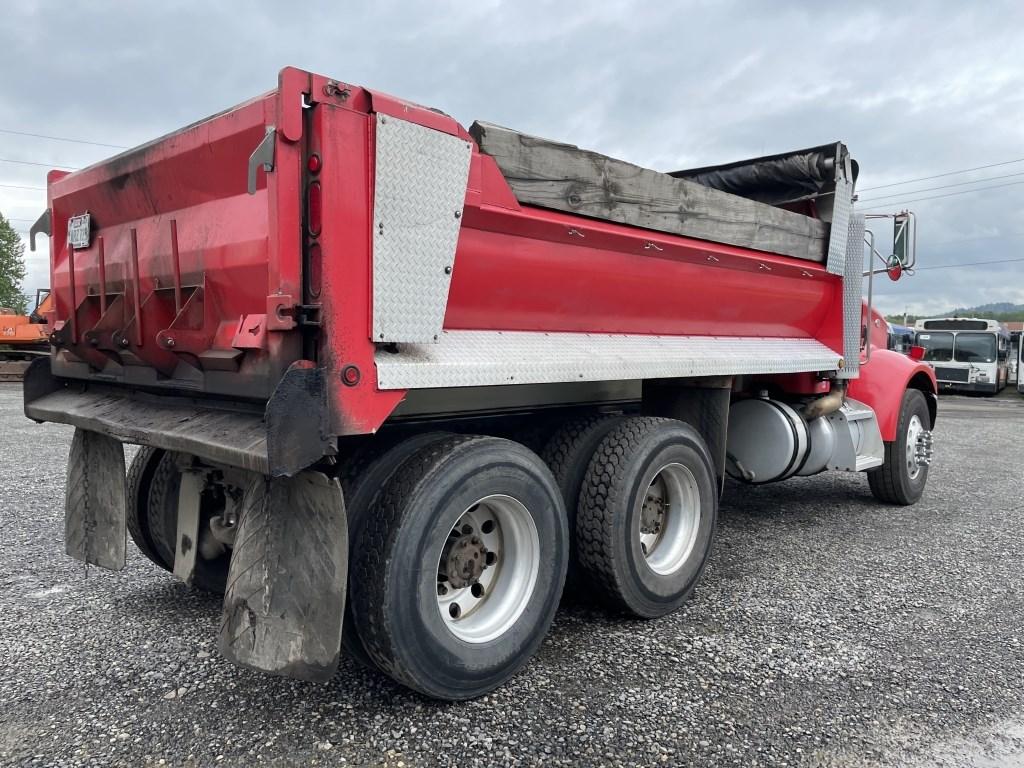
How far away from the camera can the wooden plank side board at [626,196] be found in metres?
3.24

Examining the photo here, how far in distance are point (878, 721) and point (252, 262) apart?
300cm

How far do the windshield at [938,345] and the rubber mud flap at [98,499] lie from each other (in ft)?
91.3

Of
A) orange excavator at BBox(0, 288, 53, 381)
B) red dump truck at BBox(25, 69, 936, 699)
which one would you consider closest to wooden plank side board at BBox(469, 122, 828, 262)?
red dump truck at BBox(25, 69, 936, 699)

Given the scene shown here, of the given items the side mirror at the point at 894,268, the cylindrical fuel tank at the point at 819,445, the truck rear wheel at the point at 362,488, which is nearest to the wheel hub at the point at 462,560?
the truck rear wheel at the point at 362,488

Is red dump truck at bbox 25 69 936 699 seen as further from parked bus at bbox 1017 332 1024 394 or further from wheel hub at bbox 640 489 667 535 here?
parked bus at bbox 1017 332 1024 394

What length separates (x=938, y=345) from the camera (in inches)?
1033

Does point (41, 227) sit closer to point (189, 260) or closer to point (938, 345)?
point (189, 260)

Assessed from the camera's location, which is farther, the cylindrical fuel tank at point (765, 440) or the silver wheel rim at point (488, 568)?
the cylindrical fuel tank at point (765, 440)

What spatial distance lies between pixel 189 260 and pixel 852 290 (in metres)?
4.85

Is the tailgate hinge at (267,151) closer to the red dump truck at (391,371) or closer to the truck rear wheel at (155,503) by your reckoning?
the red dump truck at (391,371)

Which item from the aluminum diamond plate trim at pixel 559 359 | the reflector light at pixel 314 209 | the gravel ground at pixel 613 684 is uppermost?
the reflector light at pixel 314 209

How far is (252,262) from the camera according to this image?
280 cm

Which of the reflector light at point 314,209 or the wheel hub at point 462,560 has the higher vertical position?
the reflector light at point 314,209

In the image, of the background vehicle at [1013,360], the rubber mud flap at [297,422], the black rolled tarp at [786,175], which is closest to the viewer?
the rubber mud flap at [297,422]
